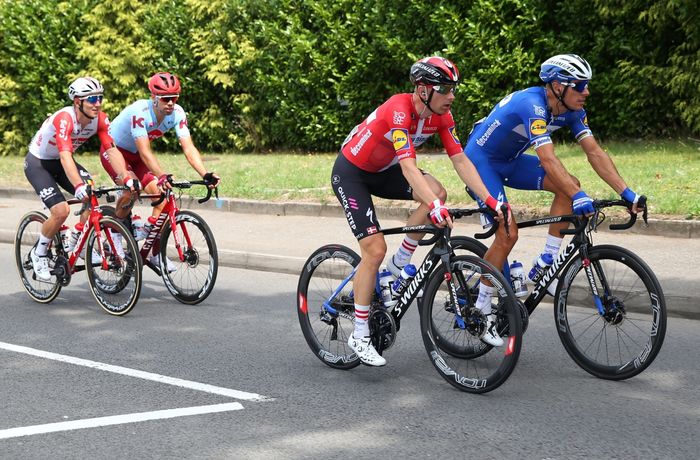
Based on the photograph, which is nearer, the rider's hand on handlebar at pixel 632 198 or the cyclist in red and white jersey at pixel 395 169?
the cyclist in red and white jersey at pixel 395 169

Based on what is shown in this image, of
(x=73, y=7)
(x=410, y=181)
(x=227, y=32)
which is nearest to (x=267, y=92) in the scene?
(x=227, y=32)

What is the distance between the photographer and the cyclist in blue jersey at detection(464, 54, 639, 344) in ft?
21.3

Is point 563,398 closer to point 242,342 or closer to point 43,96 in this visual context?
point 242,342

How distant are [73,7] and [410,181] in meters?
19.6

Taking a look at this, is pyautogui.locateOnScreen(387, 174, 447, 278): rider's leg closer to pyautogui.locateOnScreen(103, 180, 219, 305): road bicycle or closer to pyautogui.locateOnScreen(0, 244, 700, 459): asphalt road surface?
pyautogui.locateOnScreen(0, 244, 700, 459): asphalt road surface

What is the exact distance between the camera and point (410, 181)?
20.0 ft

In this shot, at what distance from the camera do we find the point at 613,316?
6.15m

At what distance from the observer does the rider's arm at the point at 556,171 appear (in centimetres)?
648

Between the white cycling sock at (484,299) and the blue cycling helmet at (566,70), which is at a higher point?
the blue cycling helmet at (566,70)

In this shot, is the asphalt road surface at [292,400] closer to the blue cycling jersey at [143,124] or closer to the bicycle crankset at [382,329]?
the bicycle crankset at [382,329]

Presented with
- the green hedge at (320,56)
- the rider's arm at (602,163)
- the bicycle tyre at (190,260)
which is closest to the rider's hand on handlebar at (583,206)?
the rider's arm at (602,163)

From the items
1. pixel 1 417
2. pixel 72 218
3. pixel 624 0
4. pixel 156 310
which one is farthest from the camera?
pixel 624 0

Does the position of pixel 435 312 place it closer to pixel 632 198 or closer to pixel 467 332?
pixel 467 332

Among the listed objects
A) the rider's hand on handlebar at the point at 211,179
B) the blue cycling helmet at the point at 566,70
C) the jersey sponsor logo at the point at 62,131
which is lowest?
the rider's hand on handlebar at the point at 211,179
